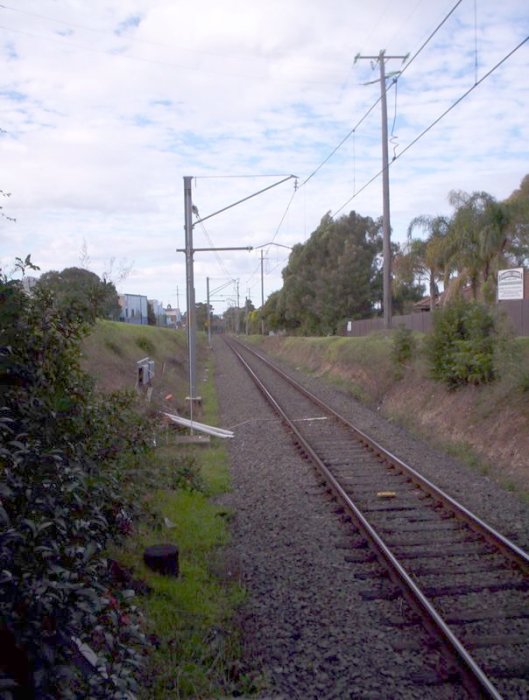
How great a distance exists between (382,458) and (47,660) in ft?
34.8

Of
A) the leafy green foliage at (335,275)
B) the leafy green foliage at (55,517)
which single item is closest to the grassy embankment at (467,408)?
the leafy green foliage at (55,517)

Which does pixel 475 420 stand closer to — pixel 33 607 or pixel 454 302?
pixel 454 302

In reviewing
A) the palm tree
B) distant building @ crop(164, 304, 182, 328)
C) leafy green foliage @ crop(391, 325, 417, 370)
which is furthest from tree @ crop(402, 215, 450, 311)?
distant building @ crop(164, 304, 182, 328)

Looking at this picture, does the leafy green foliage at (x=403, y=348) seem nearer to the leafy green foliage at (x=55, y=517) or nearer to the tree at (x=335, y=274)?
the leafy green foliage at (x=55, y=517)

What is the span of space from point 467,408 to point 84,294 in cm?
1241

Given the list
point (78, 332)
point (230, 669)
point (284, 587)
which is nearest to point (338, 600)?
point (284, 587)

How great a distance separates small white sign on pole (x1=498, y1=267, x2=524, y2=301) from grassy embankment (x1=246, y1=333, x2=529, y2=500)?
4.79 meters

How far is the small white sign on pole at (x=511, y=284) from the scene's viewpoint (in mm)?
27359

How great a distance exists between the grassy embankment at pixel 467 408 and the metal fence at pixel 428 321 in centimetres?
152

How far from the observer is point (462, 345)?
57.8ft

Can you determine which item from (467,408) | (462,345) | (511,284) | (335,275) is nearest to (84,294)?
(467,408)

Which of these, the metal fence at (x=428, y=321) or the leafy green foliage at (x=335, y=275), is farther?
the leafy green foliage at (x=335, y=275)

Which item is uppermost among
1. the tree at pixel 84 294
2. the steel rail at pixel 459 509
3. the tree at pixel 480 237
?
the tree at pixel 480 237

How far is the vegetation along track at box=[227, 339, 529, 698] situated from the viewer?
523cm
